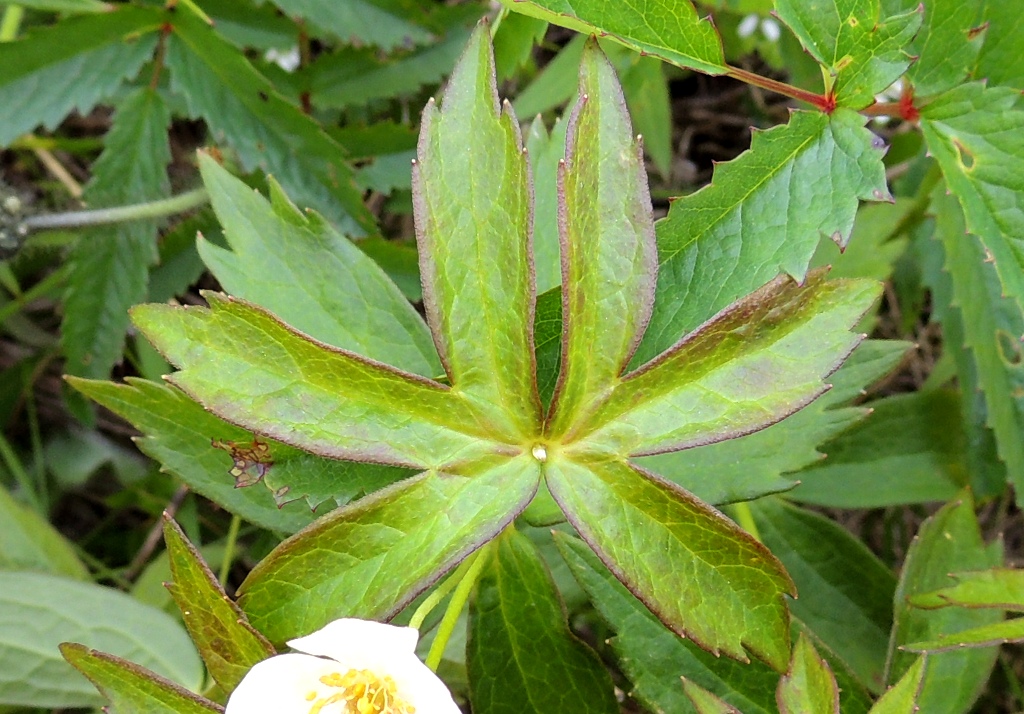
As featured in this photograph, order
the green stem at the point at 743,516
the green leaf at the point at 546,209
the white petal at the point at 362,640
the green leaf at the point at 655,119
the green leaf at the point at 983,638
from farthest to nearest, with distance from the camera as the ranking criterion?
the green leaf at the point at 655,119 → the green stem at the point at 743,516 → the green leaf at the point at 546,209 → the green leaf at the point at 983,638 → the white petal at the point at 362,640

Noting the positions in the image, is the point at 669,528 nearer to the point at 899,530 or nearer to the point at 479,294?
the point at 479,294

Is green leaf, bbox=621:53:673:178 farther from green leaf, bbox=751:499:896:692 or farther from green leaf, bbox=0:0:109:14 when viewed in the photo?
green leaf, bbox=0:0:109:14

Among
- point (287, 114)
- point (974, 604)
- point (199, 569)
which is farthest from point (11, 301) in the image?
point (974, 604)

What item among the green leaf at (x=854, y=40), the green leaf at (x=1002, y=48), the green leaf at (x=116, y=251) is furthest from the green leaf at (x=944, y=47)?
the green leaf at (x=116, y=251)

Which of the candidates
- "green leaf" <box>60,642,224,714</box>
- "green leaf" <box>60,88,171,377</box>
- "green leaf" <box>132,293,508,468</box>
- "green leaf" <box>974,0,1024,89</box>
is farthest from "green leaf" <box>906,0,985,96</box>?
"green leaf" <box>60,88,171,377</box>

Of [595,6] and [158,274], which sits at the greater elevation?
[595,6]

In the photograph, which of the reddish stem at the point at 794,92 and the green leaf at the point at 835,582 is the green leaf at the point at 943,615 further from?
the reddish stem at the point at 794,92

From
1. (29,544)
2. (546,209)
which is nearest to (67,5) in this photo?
(546,209)
